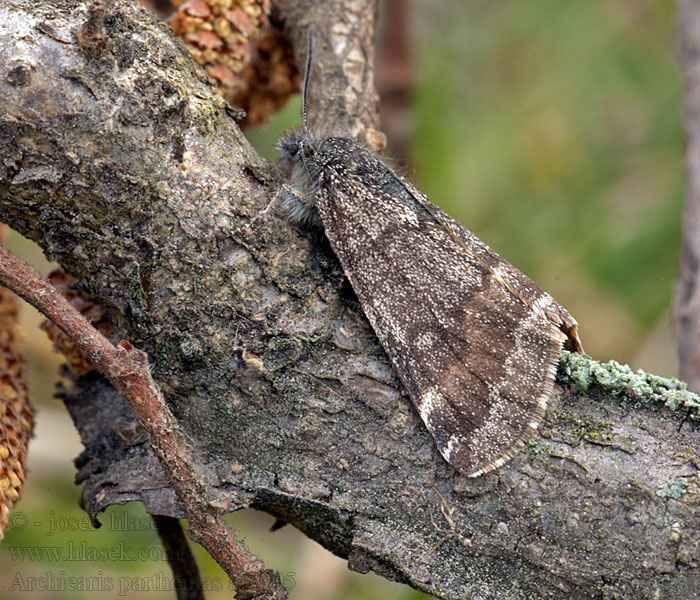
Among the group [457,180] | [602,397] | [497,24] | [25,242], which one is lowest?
[602,397]

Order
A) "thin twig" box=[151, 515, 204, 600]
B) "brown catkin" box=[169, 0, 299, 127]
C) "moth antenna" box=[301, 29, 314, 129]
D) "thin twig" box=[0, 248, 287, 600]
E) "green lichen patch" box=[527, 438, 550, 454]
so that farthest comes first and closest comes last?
1. "moth antenna" box=[301, 29, 314, 129]
2. "brown catkin" box=[169, 0, 299, 127]
3. "thin twig" box=[151, 515, 204, 600]
4. "green lichen patch" box=[527, 438, 550, 454]
5. "thin twig" box=[0, 248, 287, 600]

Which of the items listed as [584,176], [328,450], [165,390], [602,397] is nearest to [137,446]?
[165,390]

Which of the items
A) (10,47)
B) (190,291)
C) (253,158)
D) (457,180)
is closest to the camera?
(10,47)

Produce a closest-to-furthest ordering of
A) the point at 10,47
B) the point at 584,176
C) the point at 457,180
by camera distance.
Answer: the point at 10,47 → the point at 457,180 → the point at 584,176

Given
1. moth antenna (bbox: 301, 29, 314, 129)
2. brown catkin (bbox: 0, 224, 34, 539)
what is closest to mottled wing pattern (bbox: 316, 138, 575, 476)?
moth antenna (bbox: 301, 29, 314, 129)

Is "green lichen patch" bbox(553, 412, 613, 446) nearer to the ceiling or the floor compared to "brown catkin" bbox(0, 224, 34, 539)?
nearer to the ceiling

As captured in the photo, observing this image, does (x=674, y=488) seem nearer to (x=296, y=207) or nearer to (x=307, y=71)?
(x=296, y=207)

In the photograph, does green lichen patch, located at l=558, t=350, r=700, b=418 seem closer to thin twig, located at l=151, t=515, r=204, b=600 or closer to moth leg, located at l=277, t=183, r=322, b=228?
moth leg, located at l=277, t=183, r=322, b=228

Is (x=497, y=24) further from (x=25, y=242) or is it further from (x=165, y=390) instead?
(x=165, y=390)
